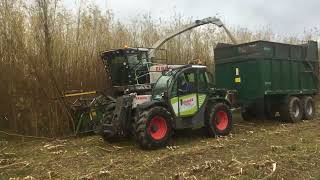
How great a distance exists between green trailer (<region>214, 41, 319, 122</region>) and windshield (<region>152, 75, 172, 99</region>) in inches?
148

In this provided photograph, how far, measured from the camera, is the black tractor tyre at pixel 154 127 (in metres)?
9.45

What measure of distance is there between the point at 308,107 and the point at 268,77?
237cm

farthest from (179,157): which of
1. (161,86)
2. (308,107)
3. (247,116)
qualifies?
(308,107)

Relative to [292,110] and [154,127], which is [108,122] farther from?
[292,110]

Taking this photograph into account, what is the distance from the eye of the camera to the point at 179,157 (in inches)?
330

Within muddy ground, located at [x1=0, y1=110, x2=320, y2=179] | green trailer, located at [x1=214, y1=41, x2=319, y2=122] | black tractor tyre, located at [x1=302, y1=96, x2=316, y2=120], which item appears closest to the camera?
muddy ground, located at [x1=0, y1=110, x2=320, y2=179]

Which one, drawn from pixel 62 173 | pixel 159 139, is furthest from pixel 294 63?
pixel 62 173

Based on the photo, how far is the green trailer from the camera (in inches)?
527

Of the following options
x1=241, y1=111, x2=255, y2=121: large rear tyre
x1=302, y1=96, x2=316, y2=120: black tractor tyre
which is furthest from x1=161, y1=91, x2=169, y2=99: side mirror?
x1=302, y1=96, x2=316, y2=120: black tractor tyre

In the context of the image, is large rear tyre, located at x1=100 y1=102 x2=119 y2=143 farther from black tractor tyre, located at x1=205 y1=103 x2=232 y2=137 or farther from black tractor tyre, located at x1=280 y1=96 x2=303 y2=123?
black tractor tyre, located at x1=280 y1=96 x2=303 y2=123

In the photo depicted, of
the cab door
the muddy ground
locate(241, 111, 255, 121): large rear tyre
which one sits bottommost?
the muddy ground

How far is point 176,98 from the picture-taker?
10.4m

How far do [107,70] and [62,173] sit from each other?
18.9 ft

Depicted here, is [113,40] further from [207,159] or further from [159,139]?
[207,159]
